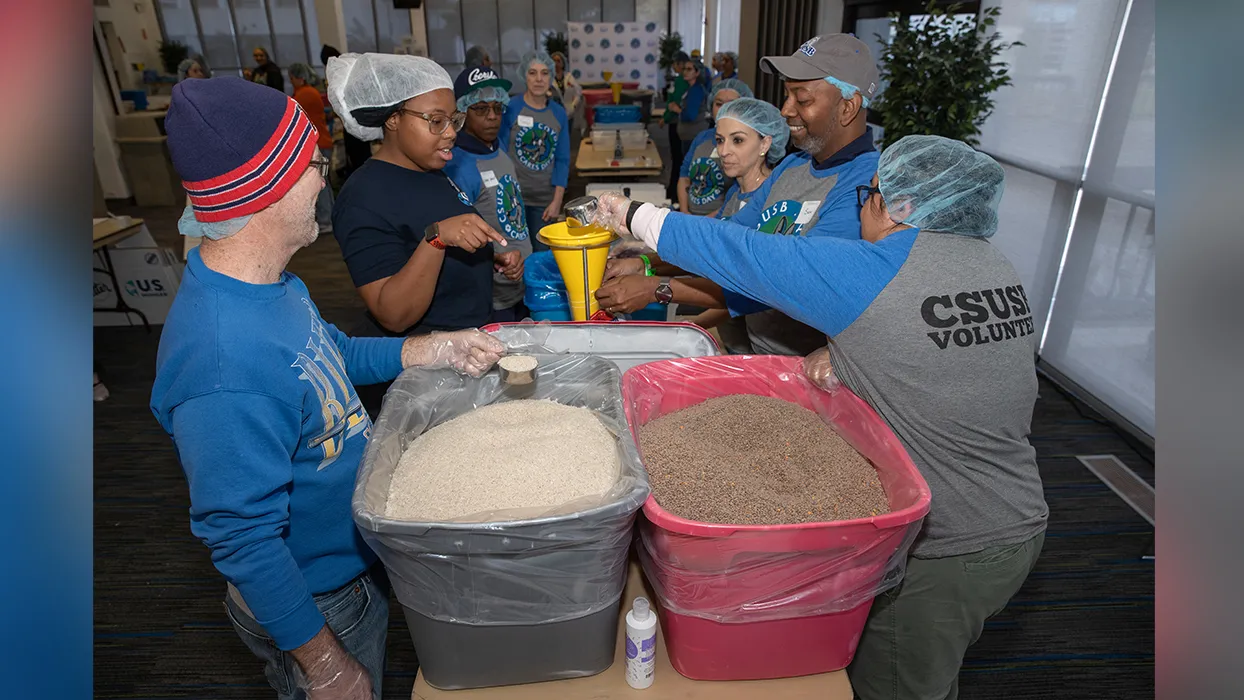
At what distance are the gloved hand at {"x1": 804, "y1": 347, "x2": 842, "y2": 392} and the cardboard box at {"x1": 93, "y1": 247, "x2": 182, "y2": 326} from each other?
446 cm

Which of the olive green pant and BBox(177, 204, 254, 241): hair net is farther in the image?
the olive green pant

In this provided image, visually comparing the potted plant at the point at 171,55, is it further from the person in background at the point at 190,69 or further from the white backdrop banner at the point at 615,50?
the white backdrop banner at the point at 615,50

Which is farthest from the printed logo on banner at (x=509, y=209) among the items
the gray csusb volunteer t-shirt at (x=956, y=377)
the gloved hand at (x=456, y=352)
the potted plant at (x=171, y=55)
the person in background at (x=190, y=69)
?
the potted plant at (x=171, y=55)

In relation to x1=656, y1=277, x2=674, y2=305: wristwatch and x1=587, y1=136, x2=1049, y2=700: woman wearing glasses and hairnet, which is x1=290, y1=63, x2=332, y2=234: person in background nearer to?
x1=656, y1=277, x2=674, y2=305: wristwatch

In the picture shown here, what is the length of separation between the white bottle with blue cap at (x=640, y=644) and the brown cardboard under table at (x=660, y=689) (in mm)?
21

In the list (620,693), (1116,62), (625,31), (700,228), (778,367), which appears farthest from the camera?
(625,31)

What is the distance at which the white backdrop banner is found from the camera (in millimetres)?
11750

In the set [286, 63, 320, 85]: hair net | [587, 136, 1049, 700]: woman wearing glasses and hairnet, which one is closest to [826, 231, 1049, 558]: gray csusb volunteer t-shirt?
[587, 136, 1049, 700]: woman wearing glasses and hairnet

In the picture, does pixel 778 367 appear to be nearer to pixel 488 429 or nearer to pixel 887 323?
pixel 887 323

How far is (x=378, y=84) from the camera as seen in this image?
5.35ft

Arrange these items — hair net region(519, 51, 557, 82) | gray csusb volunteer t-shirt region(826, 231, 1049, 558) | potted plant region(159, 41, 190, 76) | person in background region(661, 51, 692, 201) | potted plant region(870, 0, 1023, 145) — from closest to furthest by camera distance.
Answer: gray csusb volunteer t-shirt region(826, 231, 1049, 558) < potted plant region(870, 0, 1023, 145) < hair net region(519, 51, 557, 82) < person in background region(661, 51, 692, 201) < potted plant region(159, 41, 190, 76)

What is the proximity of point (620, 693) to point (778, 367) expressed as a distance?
66 centimetres
